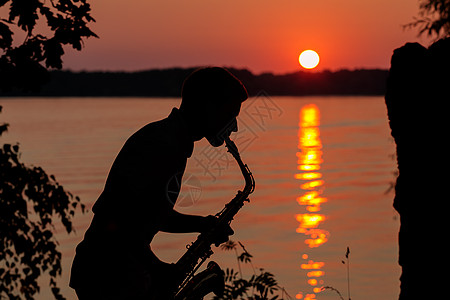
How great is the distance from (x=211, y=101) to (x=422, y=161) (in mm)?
2279

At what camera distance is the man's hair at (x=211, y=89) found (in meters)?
4.92

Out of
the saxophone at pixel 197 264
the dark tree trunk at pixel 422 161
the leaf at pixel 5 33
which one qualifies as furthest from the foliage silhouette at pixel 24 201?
the dark tree trunk at pixel 422 161

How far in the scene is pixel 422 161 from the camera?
21.5 ft

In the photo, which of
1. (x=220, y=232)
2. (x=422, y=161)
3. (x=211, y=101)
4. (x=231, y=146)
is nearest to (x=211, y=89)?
(x=211, y=101)

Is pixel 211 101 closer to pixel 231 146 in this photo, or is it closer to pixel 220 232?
pixel 231 146

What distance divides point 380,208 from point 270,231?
10.5 meters

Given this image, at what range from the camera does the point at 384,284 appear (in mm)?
23234

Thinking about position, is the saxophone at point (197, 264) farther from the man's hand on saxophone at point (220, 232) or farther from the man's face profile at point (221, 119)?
the man's face profile at point (221, 119)

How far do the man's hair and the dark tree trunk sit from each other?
2.10 meters

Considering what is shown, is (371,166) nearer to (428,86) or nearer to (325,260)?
(325,260)

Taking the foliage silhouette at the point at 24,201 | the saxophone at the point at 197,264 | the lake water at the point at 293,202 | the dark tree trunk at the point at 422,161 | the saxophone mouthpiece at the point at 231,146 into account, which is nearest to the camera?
the saxophone mouthpiece at the point at 231,146

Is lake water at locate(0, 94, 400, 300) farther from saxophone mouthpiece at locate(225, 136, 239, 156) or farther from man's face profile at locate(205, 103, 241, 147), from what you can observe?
man's face profile at locate(205, 103, 241, 147)

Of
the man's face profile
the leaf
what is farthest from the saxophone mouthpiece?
the leaf

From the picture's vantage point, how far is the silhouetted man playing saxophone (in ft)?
15.7
